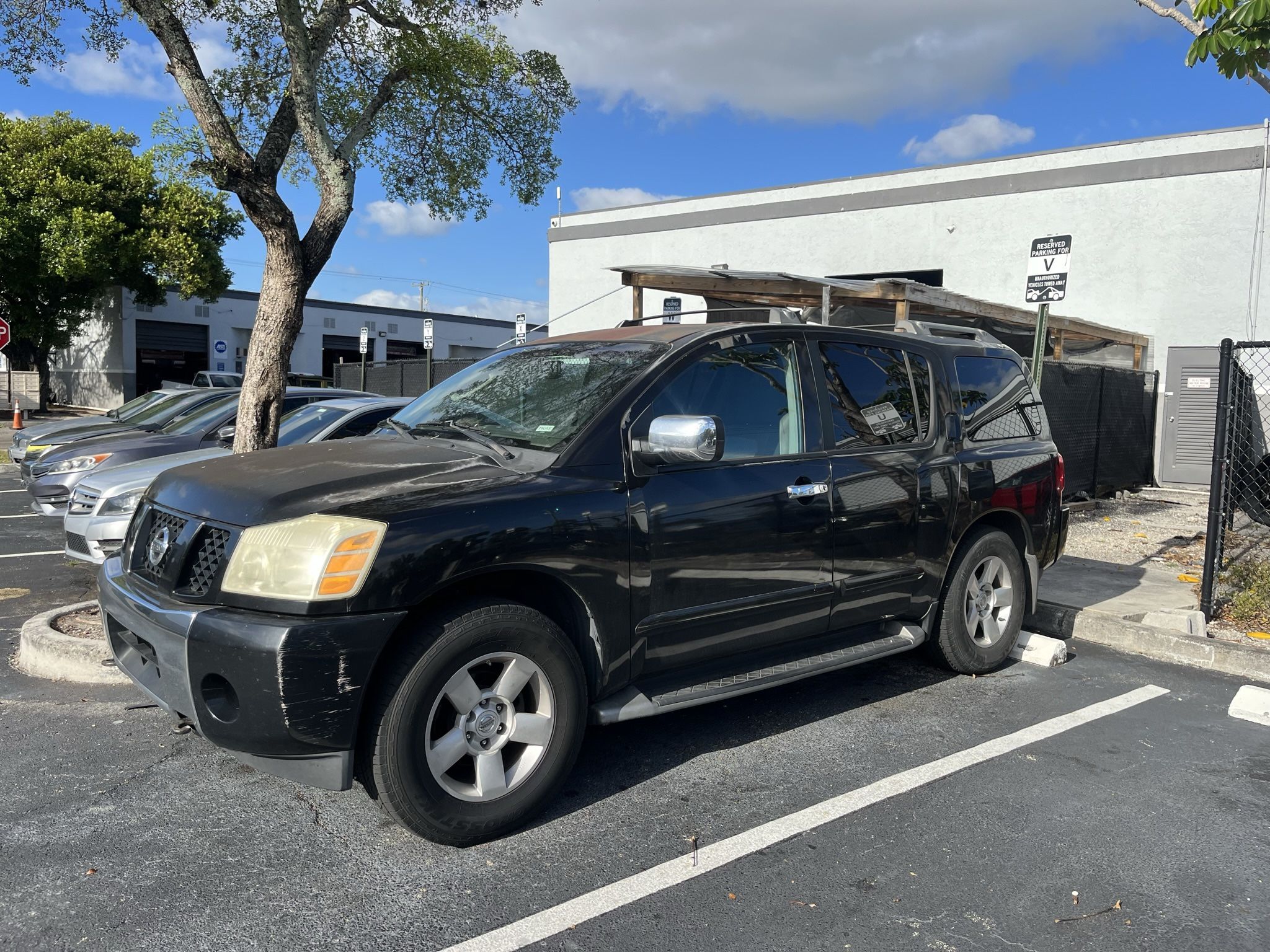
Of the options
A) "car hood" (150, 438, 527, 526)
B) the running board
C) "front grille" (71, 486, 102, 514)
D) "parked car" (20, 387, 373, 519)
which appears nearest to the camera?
"car hood" (150, 438, 527, 526)

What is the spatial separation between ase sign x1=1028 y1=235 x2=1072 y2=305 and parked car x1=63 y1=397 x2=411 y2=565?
18.3ft

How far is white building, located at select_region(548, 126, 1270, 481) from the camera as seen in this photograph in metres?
15.0

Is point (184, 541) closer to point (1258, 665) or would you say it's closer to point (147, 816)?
point (147, 816)

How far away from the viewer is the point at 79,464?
A: 8641 millimetres

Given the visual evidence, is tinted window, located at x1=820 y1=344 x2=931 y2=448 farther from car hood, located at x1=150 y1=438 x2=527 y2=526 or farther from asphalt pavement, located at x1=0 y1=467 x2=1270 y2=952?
car hood, located at x1=150 y1=438 x2=527 y2=526

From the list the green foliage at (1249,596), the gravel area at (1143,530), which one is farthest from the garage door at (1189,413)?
the green foliage at (1249,596)

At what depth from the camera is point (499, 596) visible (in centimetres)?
349

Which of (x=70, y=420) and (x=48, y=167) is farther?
(x=48, y=167)

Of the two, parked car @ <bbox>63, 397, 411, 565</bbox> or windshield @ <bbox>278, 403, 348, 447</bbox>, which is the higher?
windshield @ <bbox>278, 403, 348, 447</bbox>

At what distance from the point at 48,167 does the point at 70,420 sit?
66.6 ft

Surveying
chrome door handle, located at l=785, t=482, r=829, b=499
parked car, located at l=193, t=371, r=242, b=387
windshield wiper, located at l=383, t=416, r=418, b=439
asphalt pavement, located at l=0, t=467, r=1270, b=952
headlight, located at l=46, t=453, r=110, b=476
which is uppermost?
parked car, located at l=193, t=371, r=242, b=387

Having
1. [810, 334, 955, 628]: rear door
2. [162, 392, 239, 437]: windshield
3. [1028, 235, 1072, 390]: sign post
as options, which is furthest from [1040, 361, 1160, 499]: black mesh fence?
[162, 392, 239, 437]: windshield

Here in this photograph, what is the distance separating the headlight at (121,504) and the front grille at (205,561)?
3497 millimetres

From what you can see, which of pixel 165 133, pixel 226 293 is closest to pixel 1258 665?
pixel 165 133
